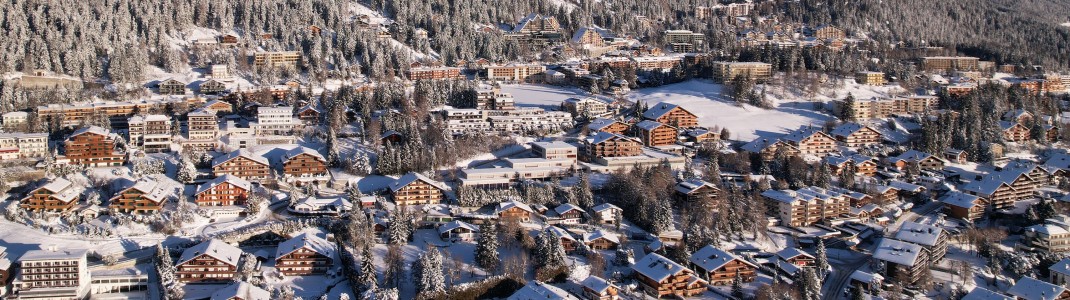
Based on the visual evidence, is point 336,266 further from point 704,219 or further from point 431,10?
point 431,10

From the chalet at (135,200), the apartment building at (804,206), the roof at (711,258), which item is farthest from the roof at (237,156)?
the apartment building at (804,206)

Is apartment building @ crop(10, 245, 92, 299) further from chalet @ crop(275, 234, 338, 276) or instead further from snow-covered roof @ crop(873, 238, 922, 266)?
snow-covered roof @ crop(873, 238, 922, 266)

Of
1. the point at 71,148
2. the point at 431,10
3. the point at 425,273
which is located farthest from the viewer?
the point at 431,10

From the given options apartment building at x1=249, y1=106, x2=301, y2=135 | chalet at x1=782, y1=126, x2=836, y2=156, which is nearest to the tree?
apartment building at x1=249, y1=106, x2=301, y2=135

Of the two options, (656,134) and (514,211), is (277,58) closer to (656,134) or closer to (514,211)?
(656,134)

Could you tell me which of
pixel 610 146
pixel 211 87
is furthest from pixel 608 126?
pixel 211 87

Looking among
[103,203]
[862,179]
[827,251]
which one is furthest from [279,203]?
[862,179]
